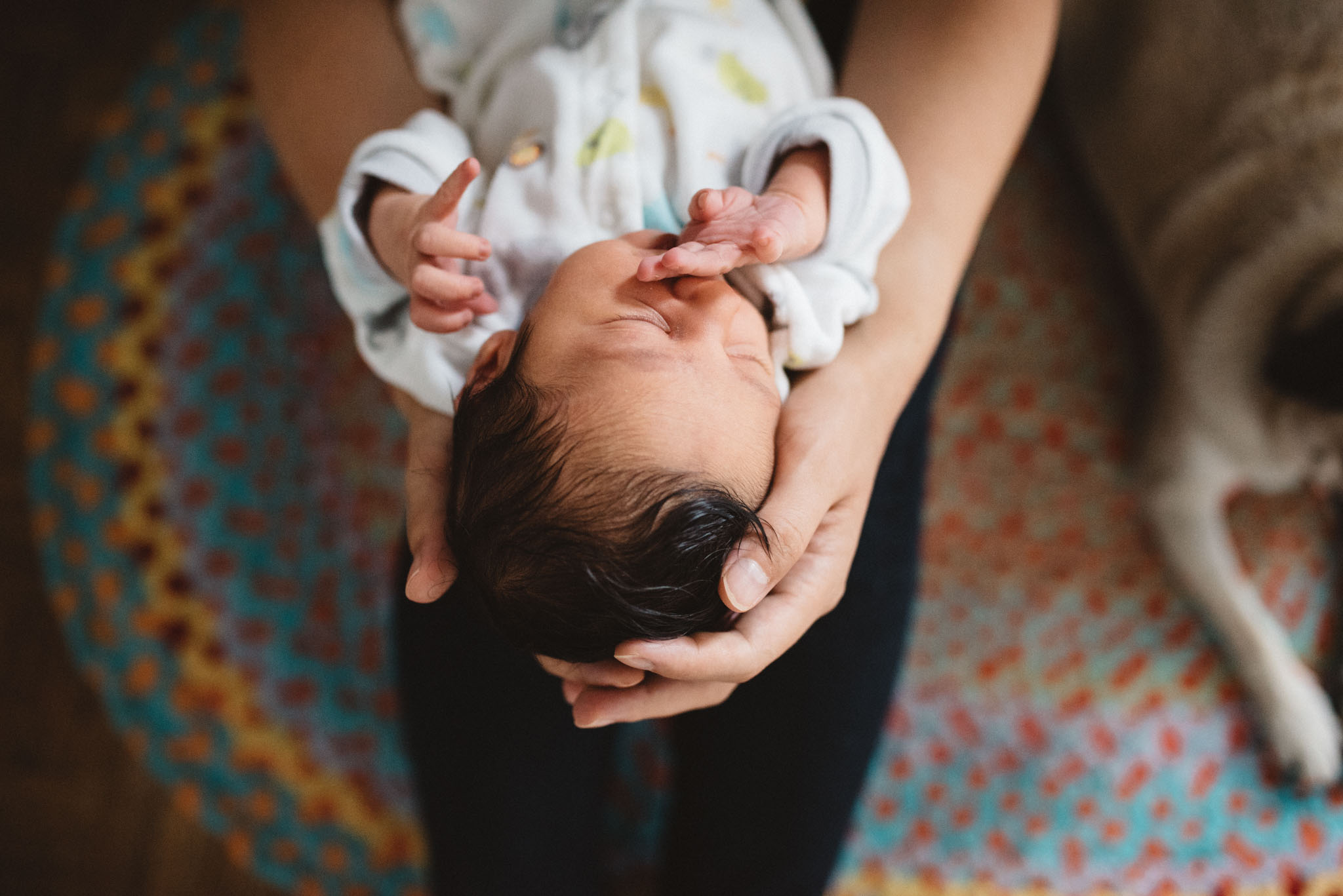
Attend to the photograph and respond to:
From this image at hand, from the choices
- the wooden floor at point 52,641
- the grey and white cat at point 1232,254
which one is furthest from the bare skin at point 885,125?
the wooden floor at point 52,641

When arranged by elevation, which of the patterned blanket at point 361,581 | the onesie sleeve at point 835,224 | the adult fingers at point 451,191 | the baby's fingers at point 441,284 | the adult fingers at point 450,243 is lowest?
the patterned blanket at point 361,581

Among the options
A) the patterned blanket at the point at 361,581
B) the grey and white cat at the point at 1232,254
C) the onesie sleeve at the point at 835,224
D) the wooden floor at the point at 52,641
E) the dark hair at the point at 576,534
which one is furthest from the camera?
the wooden floor at the point at 52,641

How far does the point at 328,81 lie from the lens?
799mm

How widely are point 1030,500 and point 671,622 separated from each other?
30.6 inches

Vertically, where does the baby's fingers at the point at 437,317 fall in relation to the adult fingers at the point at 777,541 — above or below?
above

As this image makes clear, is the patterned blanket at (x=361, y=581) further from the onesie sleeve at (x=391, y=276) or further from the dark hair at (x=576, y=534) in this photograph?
the dark hair at (x=576, y=534)

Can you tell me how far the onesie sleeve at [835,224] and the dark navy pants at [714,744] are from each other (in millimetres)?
190

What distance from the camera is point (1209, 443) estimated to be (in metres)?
1.07

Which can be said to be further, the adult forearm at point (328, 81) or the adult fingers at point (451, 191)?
the adult forearm at point (328, 81)

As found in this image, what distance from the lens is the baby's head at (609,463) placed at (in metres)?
0.53

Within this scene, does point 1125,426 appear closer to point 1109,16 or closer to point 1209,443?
point 1209,443

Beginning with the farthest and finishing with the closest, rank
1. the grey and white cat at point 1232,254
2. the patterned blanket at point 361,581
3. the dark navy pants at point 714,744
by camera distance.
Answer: the patterned blanket at point 361,581 → the grey and white cat at point 1232,254 → the dark navy pants at point 714,744

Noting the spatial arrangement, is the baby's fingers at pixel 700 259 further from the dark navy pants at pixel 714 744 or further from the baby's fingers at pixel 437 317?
the dark navy pants at pixel 714 744

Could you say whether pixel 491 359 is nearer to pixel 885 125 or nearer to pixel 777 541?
pixel 777 541
